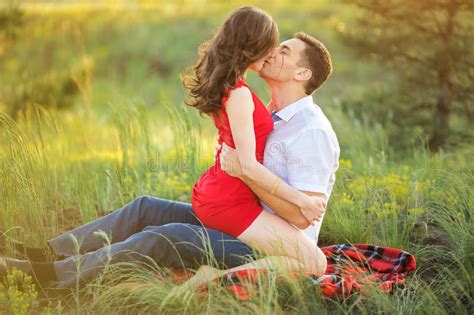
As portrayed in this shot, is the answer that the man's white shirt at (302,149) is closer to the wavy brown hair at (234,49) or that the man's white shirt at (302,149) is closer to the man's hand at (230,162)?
the man's hand at (230,162)

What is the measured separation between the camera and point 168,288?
9.73ft

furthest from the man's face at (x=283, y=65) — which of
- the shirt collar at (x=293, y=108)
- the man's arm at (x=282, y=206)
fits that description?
the man's arm at (x=282, y=206)

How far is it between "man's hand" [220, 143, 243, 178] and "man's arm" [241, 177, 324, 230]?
4 centimetres

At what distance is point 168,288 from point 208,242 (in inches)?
10.0

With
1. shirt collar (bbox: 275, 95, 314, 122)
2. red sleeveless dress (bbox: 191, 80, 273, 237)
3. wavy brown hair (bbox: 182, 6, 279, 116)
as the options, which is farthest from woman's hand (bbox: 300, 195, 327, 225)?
wavy brown hair (bbox: 182, 6, 279, 116)

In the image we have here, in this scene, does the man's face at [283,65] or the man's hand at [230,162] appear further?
the man's face at [283,65]

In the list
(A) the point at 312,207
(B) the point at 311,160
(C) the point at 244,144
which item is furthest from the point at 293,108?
(A) the point at 312,207

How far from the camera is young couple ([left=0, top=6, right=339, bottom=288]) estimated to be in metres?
3.01

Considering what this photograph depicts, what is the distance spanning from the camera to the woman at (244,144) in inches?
118

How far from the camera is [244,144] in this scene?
2982 millimetres

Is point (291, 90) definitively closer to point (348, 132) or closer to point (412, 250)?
point (412, 250)

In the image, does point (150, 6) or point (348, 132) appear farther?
point (150, 6)

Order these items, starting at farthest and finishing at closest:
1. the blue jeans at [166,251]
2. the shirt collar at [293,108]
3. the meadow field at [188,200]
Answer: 1. the shirt collar at [293,108]
2. the blue jeans at [166,251]
3. the meadow field at [188,200]

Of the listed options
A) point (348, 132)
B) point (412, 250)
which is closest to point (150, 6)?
point (348, 132)
